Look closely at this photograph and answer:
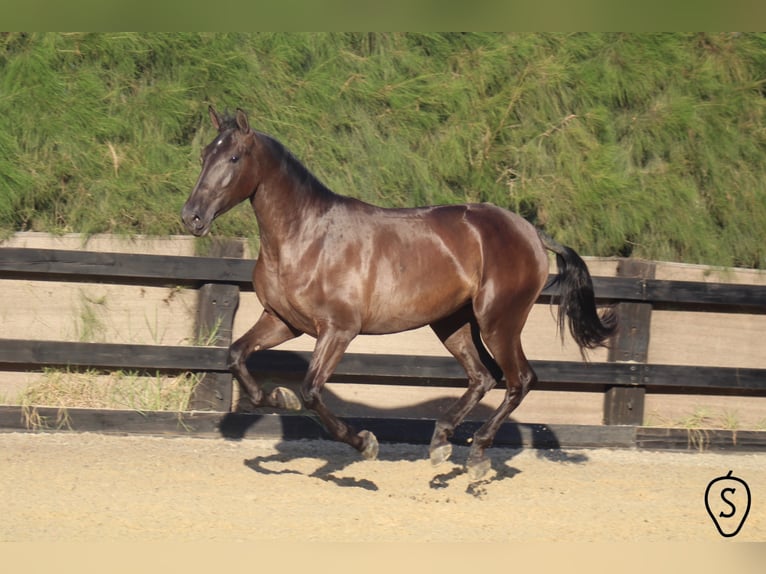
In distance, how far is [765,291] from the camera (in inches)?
293

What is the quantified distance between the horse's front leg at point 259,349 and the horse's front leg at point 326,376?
149 millimetres

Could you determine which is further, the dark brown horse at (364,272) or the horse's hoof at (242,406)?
the horse's hoof at (242,406)

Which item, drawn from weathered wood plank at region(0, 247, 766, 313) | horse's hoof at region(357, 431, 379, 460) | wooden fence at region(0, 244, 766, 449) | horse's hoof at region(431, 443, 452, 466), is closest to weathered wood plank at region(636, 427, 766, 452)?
wooden fence at region(0, 244, 766, 449)

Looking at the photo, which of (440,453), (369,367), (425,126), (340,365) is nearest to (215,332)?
(340,365)

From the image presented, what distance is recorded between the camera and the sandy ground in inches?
183

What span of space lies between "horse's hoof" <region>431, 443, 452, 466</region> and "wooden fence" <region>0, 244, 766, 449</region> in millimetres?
1098

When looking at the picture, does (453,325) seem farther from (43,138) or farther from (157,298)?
(43,138)

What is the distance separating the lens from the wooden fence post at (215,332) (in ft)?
22.7

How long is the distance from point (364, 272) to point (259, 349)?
2.46 ft

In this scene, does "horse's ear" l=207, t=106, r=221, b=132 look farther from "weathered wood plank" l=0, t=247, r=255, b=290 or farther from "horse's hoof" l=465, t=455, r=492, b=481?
"horse's hoof" l=465, t=455, r=492, b=481

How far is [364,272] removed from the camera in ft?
18.4

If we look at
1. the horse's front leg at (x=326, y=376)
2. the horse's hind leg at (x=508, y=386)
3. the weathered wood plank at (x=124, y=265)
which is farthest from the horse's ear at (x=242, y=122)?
the horse's hind leg at (x=508, y=386)

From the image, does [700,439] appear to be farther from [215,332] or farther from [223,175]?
[223,175]

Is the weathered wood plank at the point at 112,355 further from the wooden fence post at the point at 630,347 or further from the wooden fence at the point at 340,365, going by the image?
the wooden fence post at the point at 630,347
